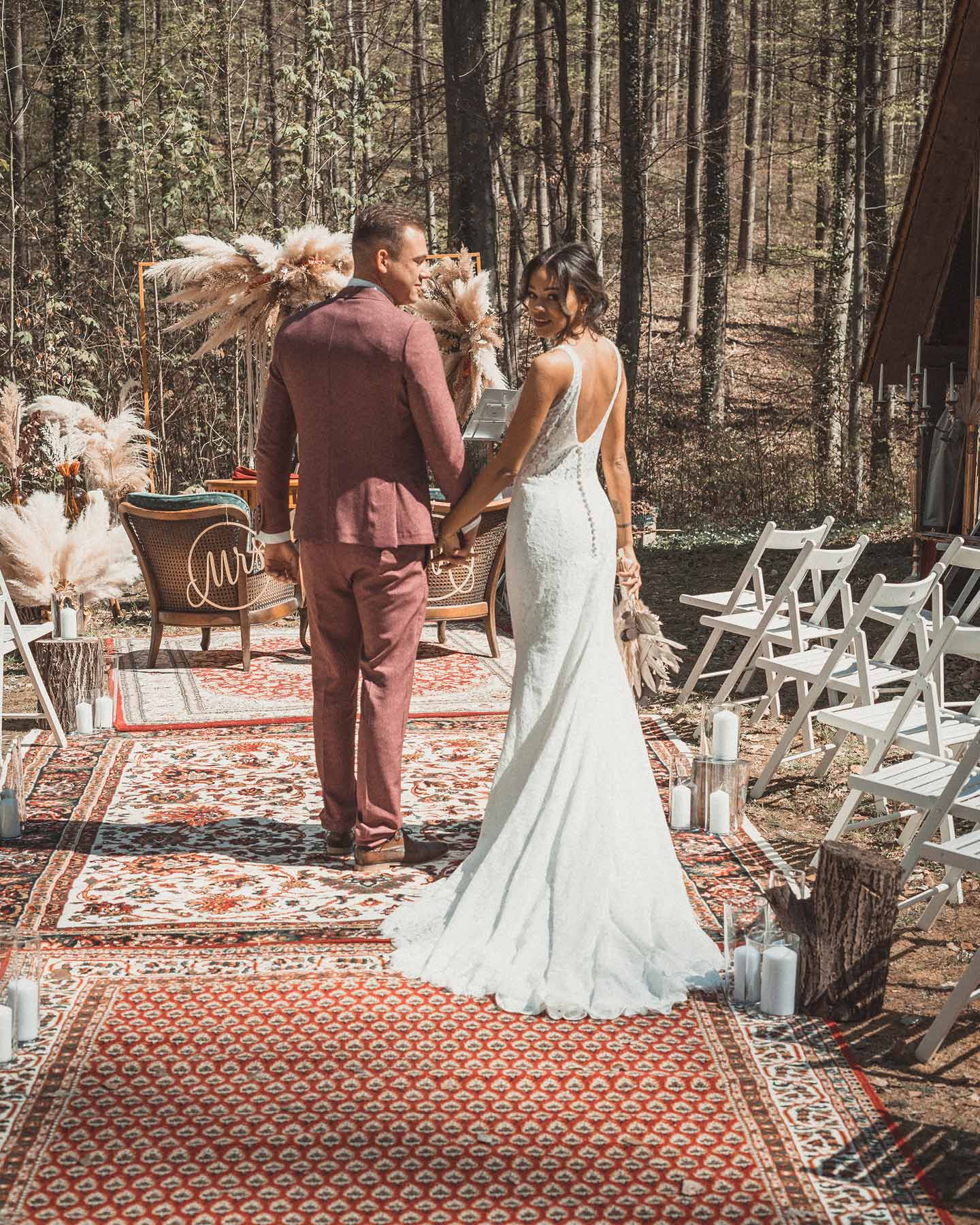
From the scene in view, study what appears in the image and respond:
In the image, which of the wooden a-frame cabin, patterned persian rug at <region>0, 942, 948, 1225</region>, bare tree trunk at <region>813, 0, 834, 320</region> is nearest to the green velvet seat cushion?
patterned persian rug at <region>0, 942, 948, 1225</region>

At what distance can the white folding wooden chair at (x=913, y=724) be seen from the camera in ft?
15.7

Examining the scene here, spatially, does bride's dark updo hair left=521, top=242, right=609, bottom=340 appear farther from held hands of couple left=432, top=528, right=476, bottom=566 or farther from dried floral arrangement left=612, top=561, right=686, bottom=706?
dried floral arrangement left=612, top=561, right=686, bottom=706

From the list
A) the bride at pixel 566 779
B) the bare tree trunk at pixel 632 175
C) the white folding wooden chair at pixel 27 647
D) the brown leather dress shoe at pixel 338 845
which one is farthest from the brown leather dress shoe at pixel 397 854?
the bare tree trunk at pixel 632 175

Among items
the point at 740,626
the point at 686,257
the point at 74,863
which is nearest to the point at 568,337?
the point at 74,863

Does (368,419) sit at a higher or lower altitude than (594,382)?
lower

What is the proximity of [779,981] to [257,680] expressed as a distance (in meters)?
5.11

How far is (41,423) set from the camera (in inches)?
475

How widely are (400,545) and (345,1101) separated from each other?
203cm

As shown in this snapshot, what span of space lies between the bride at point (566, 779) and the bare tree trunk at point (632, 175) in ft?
43.0

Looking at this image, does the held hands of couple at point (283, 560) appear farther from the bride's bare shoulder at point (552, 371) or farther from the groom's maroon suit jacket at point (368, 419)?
the bride's bare shoulder at point (552, 371)

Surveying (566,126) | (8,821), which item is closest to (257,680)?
(8,821)

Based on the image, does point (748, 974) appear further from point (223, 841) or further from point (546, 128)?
point (546, 128)

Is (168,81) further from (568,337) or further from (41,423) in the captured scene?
(568,337)

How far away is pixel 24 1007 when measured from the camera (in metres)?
3.61
